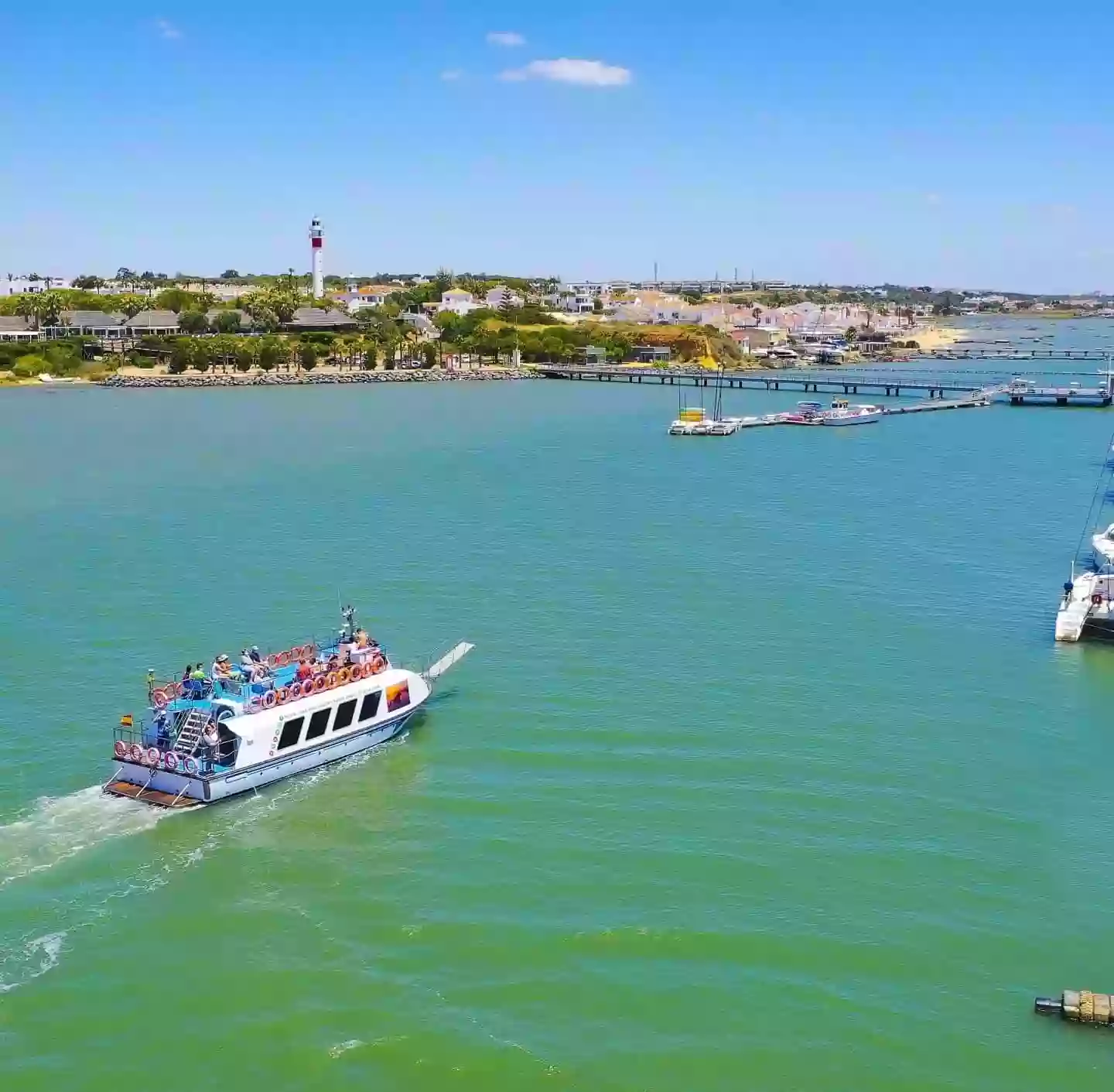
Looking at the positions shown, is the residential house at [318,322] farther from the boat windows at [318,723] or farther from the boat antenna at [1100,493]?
the boat windows at [318,723]

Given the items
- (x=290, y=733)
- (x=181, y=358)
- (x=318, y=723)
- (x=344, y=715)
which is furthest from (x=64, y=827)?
(x=181, y=358)

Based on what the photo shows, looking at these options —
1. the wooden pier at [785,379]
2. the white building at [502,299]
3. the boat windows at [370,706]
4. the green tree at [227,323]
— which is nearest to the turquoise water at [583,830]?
the boat windows at [370,706]

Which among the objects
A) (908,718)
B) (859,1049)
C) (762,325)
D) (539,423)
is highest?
(762,325)

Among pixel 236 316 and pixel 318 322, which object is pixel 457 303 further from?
pixel 236 316

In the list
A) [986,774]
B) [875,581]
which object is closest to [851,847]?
[986,774]

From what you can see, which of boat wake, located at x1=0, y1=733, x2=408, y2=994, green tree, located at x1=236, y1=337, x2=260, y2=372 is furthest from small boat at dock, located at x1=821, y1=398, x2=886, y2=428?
boat wake, located at x1=0, y1=733, x2=408, y2=994

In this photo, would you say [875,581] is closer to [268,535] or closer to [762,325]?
[268,535]
